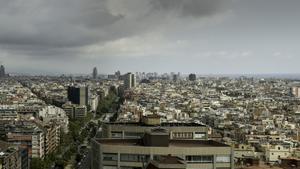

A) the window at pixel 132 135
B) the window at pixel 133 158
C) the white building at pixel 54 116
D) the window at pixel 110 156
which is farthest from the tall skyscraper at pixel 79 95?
the window at pixel 133 158

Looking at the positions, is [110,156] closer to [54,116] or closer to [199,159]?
[199,159]

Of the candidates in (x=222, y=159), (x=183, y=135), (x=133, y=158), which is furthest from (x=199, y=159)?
(x=183, y=135)

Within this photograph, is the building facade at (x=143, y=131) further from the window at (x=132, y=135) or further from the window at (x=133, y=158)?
the window at (x=133, y=158)

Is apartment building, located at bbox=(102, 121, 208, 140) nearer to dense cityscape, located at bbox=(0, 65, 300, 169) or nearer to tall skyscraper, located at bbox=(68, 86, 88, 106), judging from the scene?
dense cityscape, located at bbox=(0, 65, 300, 169)

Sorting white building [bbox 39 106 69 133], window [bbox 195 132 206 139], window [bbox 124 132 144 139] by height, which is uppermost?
window [bbox 124 132 144 139]

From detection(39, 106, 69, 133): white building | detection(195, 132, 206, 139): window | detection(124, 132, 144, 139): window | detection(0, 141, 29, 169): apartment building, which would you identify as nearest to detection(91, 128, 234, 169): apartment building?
detection(124, 132, 144, 139): window

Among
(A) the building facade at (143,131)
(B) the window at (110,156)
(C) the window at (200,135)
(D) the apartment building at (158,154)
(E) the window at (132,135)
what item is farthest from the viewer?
(C) the window at (200,135)

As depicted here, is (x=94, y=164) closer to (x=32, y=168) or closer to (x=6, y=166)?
(x=6, y=166)

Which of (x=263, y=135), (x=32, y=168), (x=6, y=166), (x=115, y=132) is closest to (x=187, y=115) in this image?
(x=263, y=135)
